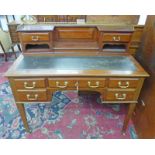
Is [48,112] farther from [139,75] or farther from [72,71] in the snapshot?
[139,75]

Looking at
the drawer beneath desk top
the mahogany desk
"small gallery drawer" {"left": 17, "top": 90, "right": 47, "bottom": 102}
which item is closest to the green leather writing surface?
the mahogany desk

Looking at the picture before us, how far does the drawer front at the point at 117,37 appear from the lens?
4.71 feet

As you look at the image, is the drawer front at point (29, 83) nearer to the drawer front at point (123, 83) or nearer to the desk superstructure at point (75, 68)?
the desk superstructure at point (75, 68)

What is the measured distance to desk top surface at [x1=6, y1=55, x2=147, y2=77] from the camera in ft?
3.98

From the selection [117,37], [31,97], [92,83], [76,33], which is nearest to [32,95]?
[31,97]

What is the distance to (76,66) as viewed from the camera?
1318mm

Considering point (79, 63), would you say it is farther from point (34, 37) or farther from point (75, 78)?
point (34, 37)

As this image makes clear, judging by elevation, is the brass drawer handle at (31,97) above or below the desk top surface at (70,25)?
below

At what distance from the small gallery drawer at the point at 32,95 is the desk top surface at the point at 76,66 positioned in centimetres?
19

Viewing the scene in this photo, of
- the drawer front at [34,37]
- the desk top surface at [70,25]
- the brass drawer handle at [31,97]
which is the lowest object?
the brass drawer handle at [31,97]

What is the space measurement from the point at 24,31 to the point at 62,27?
14.1 inches

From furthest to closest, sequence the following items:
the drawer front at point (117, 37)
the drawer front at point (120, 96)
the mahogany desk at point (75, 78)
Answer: the drawer front at point (117, 37), the drawer front at point (120, 96), the mahogany desk at point (75, 78)

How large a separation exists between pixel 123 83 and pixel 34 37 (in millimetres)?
911

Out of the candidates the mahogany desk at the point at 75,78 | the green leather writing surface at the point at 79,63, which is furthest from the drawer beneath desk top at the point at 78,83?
the green leather writing surface at the point at 79,63
